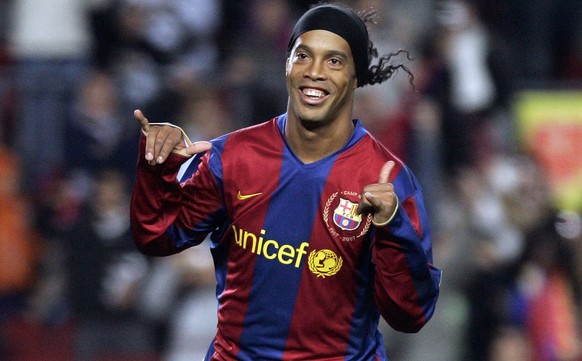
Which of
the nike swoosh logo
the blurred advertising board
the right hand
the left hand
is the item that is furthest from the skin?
the blurred advertising board

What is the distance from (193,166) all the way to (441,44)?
5.04m

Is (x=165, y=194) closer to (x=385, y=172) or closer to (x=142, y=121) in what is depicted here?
(x=142, y=121)

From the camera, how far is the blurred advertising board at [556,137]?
9.79 meters

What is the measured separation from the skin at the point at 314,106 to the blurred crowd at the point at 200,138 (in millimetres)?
3624

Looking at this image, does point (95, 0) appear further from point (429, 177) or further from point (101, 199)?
point (429, 177)

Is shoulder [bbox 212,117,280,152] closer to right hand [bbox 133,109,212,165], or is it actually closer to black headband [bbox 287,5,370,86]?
right hand [bbox 133,109,212,165]

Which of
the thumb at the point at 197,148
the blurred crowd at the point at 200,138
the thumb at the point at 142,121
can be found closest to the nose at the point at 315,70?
the thumb at the point at 197,148

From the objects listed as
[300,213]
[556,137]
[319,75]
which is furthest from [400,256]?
[556,137]

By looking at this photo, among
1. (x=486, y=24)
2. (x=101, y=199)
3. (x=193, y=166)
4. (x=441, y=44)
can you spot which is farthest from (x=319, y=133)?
(x=486, y=24)

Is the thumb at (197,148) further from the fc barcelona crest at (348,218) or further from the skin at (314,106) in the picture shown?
the fc barcelona crest at (348,218)

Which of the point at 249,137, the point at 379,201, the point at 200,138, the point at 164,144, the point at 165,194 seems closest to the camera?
the point at 379,201

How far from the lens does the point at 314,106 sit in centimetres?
488

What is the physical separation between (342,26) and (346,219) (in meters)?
0.71

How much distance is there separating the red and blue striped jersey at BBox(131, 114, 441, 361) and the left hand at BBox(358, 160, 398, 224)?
0.70 feet
